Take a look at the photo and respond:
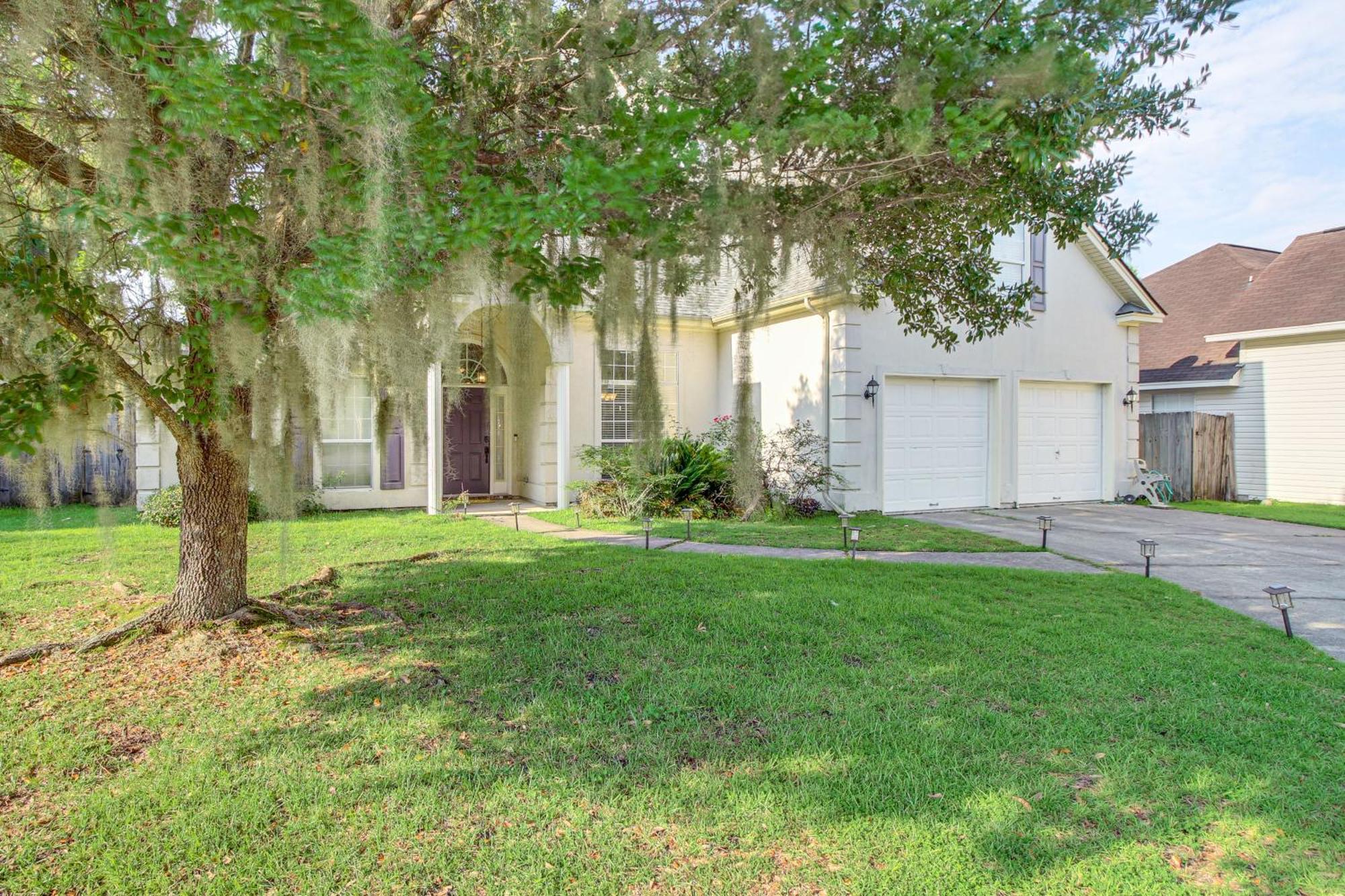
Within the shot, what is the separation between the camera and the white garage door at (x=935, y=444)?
980 cm

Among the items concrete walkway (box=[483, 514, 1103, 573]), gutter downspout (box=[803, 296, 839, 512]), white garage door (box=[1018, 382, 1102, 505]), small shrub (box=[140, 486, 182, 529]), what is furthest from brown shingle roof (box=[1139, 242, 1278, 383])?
small shrub (box=[140, 486, 182, 529])

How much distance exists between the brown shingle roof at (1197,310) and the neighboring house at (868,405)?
9.11 feet

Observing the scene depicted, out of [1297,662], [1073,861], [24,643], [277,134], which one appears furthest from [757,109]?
[24,643]

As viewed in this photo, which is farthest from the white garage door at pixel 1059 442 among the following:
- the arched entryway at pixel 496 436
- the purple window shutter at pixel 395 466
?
the purple window shutter at pixel 395 466

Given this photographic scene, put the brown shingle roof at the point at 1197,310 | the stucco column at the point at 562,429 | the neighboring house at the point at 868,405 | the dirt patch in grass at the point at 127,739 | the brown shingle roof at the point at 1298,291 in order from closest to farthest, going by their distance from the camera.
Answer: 1. the dirt patch in grass at the point at 127,739
2. the neighboring house at the point at 868,405
3. the stucco column at the point at 562,429
4. the brown shingle roof at the point at 1298,291
5. the brown shingle roof at the point at 1197,310

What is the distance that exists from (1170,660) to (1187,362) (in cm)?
1228

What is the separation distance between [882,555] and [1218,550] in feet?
12.0

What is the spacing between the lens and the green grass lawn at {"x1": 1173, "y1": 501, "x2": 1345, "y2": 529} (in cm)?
947


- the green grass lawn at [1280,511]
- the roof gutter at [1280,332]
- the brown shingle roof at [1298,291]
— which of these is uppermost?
the brown shingle roof at [1298,291]

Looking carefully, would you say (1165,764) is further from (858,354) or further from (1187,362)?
(1187,362)

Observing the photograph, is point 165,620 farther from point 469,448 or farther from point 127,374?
point 469,448

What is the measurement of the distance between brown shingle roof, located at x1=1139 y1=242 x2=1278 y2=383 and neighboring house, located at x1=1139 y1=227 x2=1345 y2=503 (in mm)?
30

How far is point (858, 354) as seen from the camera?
9.43 m

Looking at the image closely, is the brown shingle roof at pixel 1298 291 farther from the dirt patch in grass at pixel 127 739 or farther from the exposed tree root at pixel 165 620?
the dirt patch in grass at pixel 127 739
